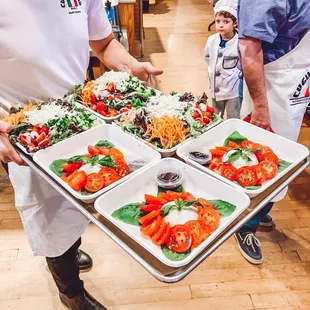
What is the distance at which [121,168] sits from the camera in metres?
1.17

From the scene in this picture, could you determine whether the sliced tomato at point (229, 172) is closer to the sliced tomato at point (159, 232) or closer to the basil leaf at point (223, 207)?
the basil leaf at point (223, 207)

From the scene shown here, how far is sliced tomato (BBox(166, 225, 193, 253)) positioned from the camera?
89cm

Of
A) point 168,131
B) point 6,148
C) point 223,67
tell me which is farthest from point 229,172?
point 223,67

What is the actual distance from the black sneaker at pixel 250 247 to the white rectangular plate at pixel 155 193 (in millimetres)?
1035

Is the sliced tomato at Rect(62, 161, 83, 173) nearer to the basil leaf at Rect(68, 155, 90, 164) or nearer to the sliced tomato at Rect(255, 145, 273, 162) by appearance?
the basil leaf at Rect(68, 155, 90, 164)

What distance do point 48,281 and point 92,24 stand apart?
4.48 ft

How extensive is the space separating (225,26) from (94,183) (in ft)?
6.29

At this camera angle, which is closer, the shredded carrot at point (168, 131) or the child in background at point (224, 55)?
the shredded carrot at point (168, 131)

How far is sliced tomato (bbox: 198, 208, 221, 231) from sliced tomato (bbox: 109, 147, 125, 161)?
375 millimetres

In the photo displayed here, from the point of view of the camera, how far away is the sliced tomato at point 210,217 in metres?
0.96

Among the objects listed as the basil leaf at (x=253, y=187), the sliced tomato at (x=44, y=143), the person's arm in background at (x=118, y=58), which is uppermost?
the person's arm in background at (x=118, y=58)

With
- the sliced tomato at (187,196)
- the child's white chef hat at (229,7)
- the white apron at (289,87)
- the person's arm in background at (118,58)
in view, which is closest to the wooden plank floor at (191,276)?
the white apron at (289,87)

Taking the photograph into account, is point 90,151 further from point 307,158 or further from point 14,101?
point 307,158

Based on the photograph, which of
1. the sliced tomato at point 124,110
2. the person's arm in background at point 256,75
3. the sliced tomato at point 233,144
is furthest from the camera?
the person's arm in background at point 256,75
